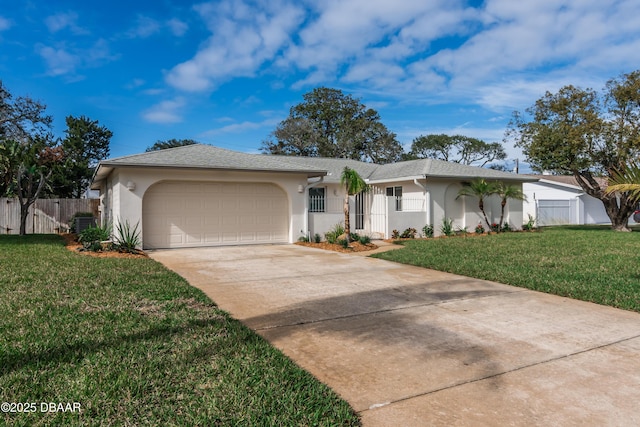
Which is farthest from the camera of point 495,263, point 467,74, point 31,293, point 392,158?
point 392,158

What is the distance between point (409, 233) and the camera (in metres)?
16.5

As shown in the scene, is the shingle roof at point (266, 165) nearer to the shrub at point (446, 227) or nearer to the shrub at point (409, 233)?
the shrub at point (446, 227)


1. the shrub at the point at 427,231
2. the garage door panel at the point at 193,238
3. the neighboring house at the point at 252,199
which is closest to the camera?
the neighboring house at the point at 252,199

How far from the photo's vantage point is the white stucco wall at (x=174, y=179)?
12.2 metres

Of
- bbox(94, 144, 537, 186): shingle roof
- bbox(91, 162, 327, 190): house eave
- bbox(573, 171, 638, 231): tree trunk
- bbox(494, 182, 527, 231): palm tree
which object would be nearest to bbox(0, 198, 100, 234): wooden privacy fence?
bbox(94, 144, 537, 186): shingle roof

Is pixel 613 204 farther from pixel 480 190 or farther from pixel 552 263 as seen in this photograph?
pixel 552 263

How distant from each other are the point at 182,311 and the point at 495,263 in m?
7.06

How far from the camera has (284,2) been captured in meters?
12.0

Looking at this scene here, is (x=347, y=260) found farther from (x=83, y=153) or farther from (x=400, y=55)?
(x=83, y=153)

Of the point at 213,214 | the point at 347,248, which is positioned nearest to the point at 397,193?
the point at 347,248

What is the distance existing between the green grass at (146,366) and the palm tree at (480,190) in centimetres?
1441

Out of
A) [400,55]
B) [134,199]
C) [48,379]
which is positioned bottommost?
[48,379]

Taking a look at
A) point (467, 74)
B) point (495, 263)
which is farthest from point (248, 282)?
point (467, 74)

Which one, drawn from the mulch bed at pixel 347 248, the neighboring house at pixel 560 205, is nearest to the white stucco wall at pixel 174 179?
the mulch bed at pixel 347 248
